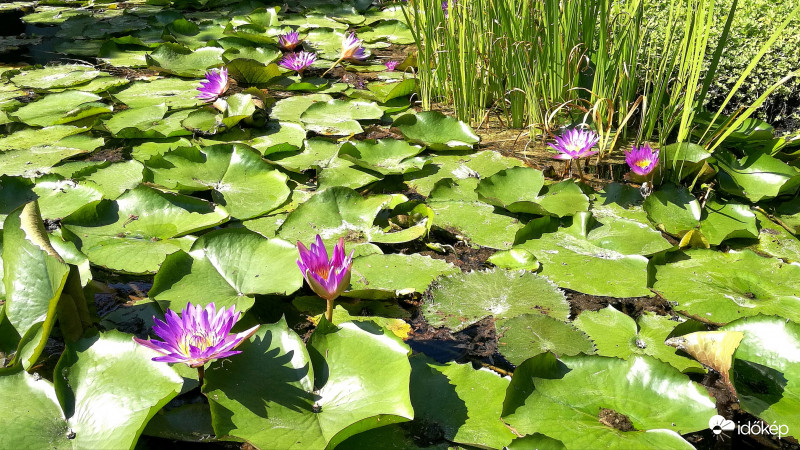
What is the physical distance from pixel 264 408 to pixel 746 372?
3.99 ft

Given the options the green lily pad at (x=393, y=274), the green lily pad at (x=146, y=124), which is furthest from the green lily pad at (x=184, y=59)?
the green lily pad at (x=393, y=274)

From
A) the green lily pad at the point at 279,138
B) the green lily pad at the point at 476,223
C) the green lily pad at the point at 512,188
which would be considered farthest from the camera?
the green lily pad at the point at 279,138

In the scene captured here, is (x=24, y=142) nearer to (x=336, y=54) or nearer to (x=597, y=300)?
A: (x=336, y=54)

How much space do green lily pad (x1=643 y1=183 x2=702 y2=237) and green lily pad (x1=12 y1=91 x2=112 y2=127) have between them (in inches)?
112

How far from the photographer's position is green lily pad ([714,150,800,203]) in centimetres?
233

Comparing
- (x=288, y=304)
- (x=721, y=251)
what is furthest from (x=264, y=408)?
(x=721, y=251)

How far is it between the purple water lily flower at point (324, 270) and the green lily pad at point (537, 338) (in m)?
0.50

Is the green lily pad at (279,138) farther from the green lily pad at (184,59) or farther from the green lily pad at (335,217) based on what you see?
the green lily pad at (184,59)

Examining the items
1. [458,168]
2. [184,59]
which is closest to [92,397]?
[458,168]

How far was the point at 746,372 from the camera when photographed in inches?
57.6

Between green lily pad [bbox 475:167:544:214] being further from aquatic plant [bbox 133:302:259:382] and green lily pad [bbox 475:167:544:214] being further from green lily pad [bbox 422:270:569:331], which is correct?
aquatic plant [bbox 133:302:259:382]

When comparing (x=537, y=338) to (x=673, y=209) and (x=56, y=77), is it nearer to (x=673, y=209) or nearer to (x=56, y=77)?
(x=673, y=209)

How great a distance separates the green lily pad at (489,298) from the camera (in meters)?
1.75

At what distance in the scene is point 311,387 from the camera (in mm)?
1336
